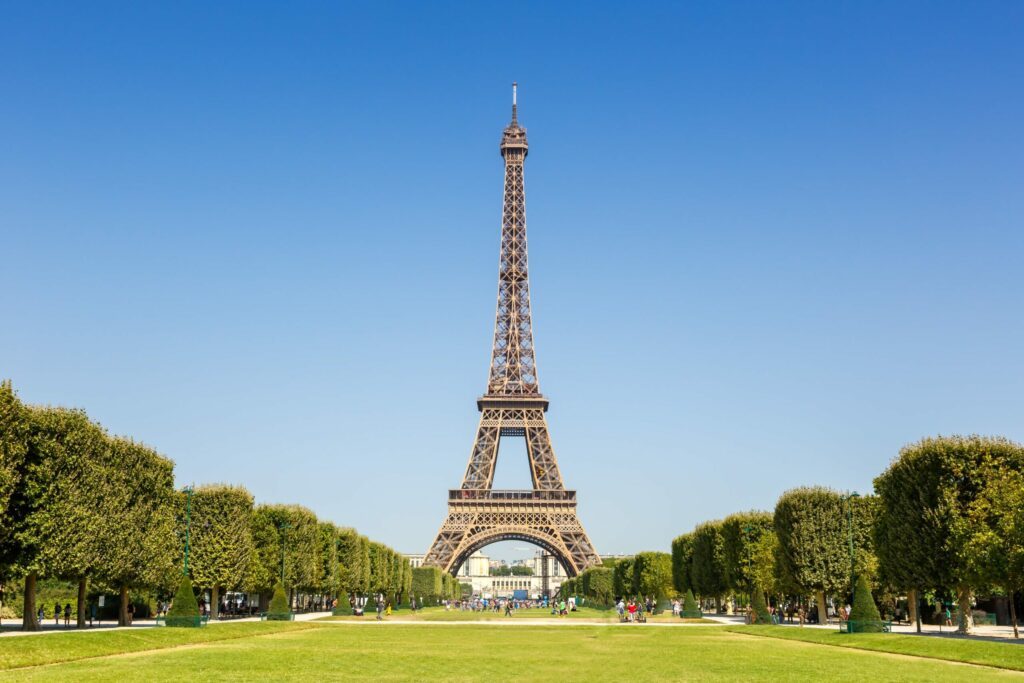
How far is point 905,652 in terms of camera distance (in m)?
33.7

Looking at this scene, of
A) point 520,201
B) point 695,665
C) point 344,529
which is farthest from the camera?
point 520,201

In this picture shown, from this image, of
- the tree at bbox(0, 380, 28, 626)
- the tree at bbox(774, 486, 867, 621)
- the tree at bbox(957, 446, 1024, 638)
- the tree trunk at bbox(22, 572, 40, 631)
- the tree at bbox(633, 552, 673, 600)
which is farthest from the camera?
the tree at bbox(633, 552, 673, 600)

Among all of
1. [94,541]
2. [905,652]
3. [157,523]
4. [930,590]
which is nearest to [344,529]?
[157,523]

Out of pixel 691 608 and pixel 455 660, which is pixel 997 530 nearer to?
pixel 455 660

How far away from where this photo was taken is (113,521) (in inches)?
1758

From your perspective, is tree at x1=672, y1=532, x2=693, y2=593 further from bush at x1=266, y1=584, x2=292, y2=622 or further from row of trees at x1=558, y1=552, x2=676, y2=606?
bush at x1=266, y1=584, x2=292, y2=622

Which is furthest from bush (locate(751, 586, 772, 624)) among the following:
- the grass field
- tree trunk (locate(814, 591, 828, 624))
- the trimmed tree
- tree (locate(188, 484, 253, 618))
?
tree (locate(188, 484, 253, 618))

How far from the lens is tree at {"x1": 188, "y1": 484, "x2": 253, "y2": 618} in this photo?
60.5 meters

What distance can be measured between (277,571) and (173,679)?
50.4m

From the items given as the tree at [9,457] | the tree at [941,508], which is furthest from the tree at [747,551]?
the tree at [9,457]

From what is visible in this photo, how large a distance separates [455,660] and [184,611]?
73.5 ft

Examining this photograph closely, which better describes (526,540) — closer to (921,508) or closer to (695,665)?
(921,508)

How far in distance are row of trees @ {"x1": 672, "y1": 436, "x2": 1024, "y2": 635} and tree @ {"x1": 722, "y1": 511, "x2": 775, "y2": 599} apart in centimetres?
528

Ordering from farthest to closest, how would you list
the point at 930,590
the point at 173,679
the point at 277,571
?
the point at 277,571
the point at 930,590
the point at 173,679
